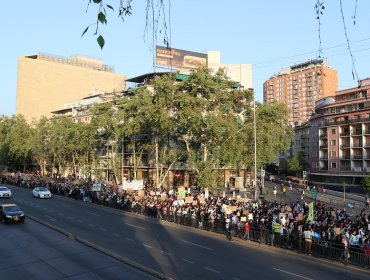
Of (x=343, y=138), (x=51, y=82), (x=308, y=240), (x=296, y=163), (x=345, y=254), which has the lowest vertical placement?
(x=345, y=254)

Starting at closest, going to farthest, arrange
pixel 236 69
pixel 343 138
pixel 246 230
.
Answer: pixel 246 230 < pixel 343 138 < pixel 236 69

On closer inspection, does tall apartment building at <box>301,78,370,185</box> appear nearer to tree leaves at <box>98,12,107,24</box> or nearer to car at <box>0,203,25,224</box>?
car at <box>0,203,25,224</box>

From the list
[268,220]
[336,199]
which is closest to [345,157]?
[336,199]

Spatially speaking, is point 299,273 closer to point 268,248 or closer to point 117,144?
point 268,248

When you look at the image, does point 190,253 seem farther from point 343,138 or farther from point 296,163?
point 296,163

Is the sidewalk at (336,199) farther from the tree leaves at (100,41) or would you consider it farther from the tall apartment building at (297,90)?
the tall apartment building at (297,90)

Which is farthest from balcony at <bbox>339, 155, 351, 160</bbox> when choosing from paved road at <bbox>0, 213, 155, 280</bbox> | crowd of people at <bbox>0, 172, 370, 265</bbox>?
paved road at <bbox>0, 213, 155, 280</bbox>

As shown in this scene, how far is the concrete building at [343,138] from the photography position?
75438 millimetres

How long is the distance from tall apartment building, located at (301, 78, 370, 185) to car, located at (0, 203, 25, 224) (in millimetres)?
59395

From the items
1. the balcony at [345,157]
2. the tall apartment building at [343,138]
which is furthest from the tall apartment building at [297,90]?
the balcony at [345,157]

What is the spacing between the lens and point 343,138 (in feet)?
265

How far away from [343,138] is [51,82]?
93.6 m

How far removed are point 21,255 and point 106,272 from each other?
5436 millimetres

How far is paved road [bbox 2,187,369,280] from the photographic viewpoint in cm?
1597
